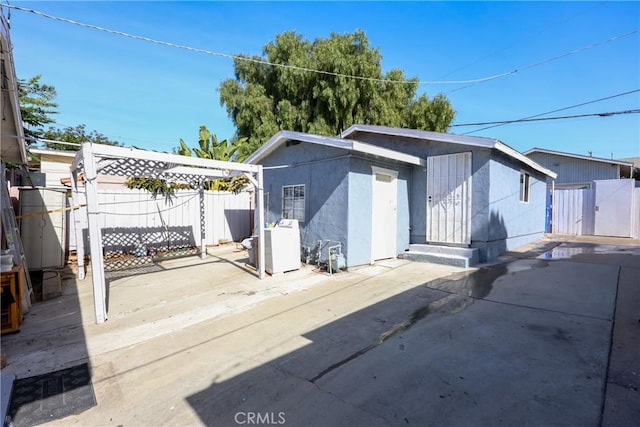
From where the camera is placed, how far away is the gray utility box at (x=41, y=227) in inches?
293

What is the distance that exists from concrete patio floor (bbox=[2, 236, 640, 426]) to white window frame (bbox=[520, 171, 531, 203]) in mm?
4425

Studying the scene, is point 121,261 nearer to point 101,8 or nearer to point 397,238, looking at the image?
point 101,8

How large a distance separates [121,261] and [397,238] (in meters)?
8.17

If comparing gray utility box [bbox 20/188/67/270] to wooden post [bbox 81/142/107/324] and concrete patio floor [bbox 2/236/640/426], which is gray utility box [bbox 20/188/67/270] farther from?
wooden post [bbox 81/142/107/324]

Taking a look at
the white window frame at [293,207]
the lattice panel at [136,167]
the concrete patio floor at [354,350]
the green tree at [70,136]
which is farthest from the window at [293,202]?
the green tree at [70,136]

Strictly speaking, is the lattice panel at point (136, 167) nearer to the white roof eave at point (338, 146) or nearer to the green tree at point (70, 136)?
the white roof eave at point (338, 146)

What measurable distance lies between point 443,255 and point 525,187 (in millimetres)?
5321

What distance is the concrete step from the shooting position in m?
7.81

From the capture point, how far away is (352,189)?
7.64 metres

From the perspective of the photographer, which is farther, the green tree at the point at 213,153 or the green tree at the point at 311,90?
the green tree at the point at 311,90

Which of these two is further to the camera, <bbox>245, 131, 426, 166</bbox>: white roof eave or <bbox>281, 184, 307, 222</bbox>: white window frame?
<bbox>281, 184, 307, 222</bbox>: white window frame

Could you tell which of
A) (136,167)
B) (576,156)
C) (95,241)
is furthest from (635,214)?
(95,241)

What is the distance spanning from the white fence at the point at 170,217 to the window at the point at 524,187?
1008 centimetres

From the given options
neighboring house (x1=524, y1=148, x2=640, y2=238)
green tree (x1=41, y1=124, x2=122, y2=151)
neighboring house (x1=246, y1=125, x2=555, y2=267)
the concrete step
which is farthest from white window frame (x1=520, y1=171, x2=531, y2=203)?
green tree (x1=41, y1=124, x2=122, y2=151)
